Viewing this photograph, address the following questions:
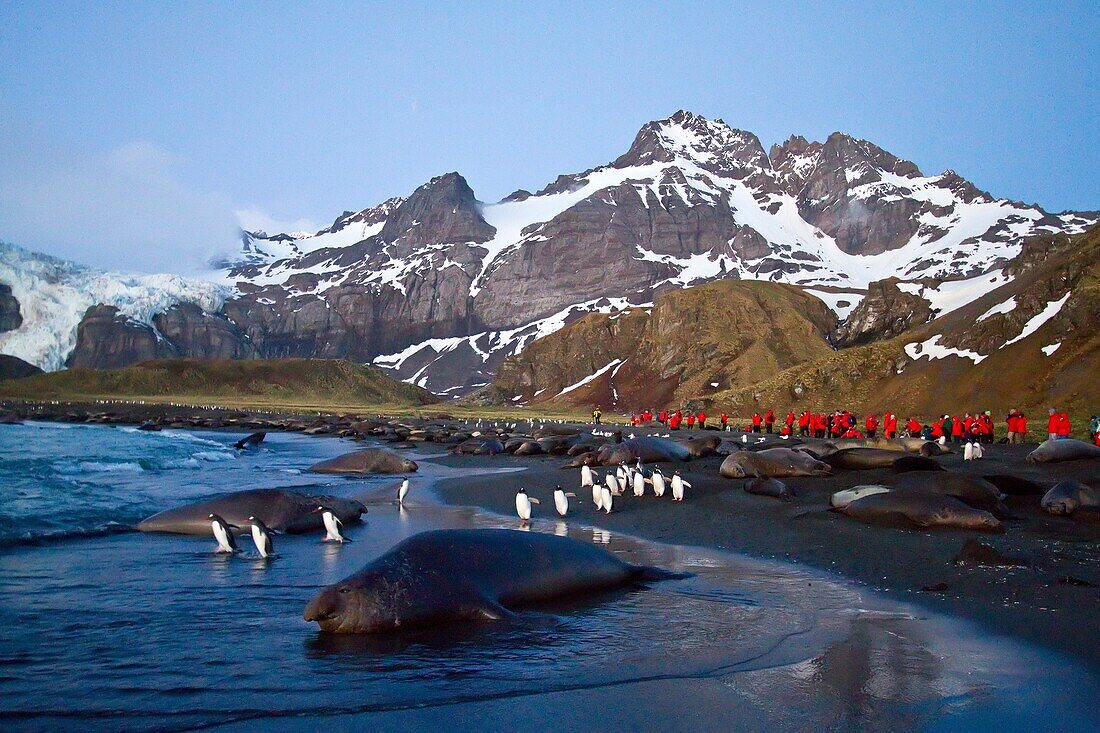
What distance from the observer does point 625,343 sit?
12812 cm

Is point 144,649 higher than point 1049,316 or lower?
lower

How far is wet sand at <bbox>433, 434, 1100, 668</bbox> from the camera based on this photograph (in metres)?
8.05

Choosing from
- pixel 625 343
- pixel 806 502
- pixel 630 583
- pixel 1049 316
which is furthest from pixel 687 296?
pixel 630 583

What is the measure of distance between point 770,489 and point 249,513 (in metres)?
10.5

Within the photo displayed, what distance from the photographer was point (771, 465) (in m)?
20.5

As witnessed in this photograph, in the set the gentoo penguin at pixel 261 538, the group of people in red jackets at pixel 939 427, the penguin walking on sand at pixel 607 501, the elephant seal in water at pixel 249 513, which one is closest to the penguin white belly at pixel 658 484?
the penguin walking on sand at pixel 607 501

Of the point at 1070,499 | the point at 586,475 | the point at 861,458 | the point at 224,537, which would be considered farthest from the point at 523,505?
the point at 861,458

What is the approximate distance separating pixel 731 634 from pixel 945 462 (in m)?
18.8

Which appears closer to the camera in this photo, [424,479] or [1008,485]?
[1008,485]

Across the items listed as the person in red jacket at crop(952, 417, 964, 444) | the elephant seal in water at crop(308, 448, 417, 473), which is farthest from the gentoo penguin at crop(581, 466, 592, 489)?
the person in red jacket at crop(952, 417, 964, 444)

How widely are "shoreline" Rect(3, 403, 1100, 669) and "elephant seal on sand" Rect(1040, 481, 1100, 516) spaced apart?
7.6 inches

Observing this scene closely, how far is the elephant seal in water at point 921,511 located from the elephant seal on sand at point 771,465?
6209 millimetres

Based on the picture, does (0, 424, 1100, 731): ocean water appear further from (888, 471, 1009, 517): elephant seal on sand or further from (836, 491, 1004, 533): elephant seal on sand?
(888, 471, 1009, 517): elephant seal on sand

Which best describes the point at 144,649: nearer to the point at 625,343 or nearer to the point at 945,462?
the point at 945,462
